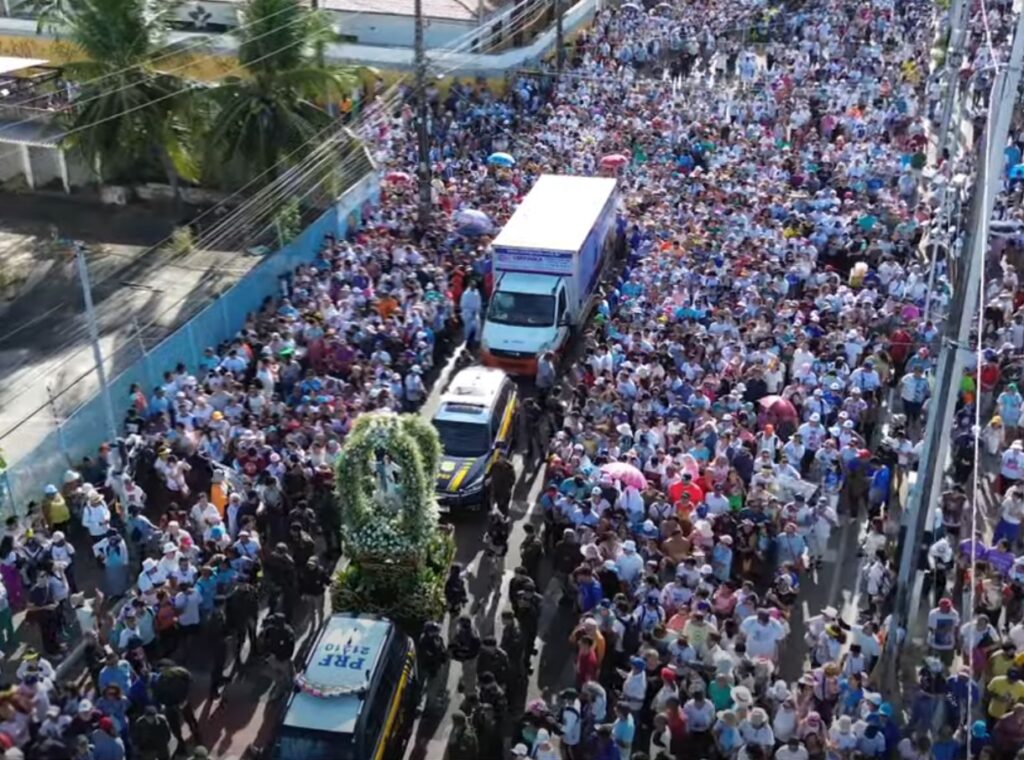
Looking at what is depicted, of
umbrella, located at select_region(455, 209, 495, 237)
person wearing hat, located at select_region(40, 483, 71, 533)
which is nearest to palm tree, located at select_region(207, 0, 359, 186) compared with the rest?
umbrella, located at select_region(455, 209, 495, 237)

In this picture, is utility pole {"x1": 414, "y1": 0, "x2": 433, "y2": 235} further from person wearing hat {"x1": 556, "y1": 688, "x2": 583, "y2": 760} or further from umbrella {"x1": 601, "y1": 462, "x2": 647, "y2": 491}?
person wearing hat {"x1": 556, "y1": 688, "x2": 583, "y2": 760}

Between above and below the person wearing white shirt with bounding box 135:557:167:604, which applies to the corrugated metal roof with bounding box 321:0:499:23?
above

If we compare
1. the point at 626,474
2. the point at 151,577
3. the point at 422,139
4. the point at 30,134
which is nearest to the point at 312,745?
the point at 151,577

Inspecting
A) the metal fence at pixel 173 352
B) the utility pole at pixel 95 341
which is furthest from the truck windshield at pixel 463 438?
the metal fence at pixel 173 352

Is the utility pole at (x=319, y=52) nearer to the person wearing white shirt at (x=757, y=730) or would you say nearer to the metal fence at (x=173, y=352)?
the metal fence at (x=173, y=352)

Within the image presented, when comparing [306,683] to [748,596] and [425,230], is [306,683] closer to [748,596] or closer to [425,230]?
[748,596]
